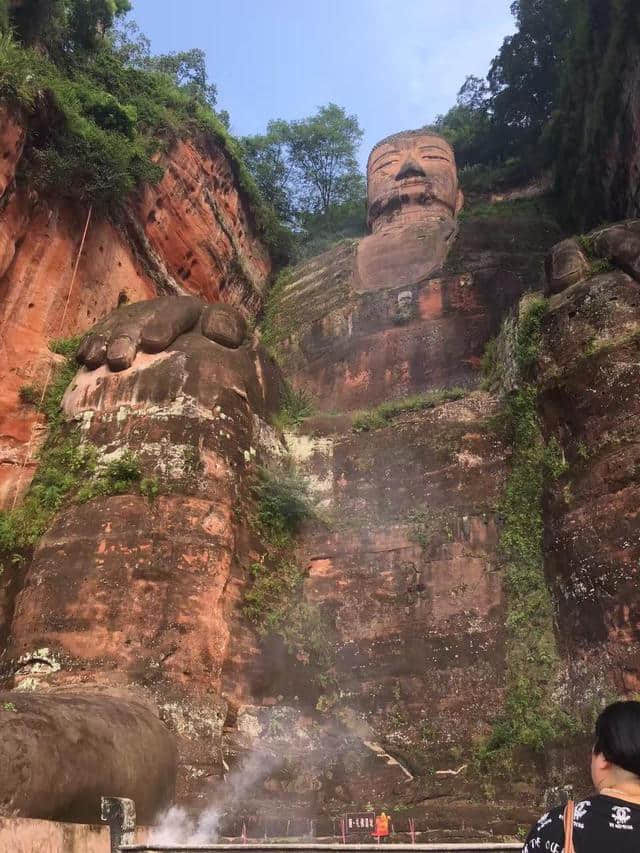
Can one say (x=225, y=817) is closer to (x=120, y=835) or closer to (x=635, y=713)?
(x=120, y=835)

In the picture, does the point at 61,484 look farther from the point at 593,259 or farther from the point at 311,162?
the point at 311,162

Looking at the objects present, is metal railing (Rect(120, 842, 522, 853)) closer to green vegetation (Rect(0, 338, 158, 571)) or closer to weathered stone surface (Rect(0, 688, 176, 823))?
weathered stone surface (Rect(0, 688, 176, 823))

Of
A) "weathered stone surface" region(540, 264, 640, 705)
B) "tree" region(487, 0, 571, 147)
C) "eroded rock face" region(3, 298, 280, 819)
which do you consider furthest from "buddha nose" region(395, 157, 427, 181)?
"eroded rock face" region(3, 298, 280, 819)

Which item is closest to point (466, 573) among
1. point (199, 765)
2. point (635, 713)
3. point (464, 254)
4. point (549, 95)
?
point (199, 765)

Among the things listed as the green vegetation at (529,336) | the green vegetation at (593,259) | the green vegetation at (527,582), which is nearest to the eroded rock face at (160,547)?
the green vegetation at (527,582)

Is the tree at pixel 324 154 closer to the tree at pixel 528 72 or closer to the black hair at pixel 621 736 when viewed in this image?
the tree at pixel 528 72

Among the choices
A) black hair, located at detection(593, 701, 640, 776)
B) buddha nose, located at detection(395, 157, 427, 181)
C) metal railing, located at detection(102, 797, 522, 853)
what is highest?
buddha nose, located at detection(395, 157, 427, 181)
